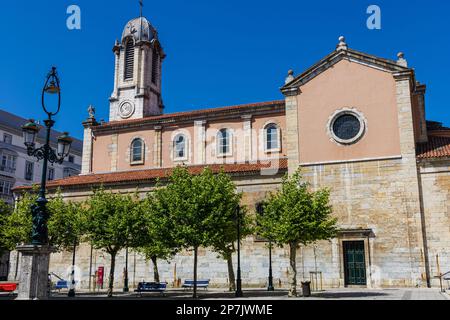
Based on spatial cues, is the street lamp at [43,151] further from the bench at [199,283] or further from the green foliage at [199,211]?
the bench at [199,283]

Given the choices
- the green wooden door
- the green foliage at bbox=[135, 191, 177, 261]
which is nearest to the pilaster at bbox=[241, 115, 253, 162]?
the green foliage at bbox=[135, 191, 177, 261]

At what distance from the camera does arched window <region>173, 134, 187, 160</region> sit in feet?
126

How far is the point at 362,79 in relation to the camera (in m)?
31.1

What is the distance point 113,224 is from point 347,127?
1631 cm

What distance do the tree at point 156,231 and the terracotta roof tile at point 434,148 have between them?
1595 cm

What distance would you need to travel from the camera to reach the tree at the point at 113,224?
27.2 metres

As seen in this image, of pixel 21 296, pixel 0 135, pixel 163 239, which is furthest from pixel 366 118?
pixel 0 135

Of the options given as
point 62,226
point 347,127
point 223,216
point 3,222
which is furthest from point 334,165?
point 3,222

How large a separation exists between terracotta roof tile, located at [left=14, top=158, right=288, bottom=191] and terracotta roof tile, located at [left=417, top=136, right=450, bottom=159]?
885 cm

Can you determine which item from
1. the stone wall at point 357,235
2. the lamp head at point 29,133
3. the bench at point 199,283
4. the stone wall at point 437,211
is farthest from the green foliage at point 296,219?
the lamp head at point 29,133

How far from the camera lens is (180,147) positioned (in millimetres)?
38812

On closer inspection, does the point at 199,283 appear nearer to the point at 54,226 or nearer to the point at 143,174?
the point at 54,226

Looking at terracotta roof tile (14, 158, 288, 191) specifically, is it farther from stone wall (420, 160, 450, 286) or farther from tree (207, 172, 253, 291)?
stone wall (420, 160, 450, 286)
